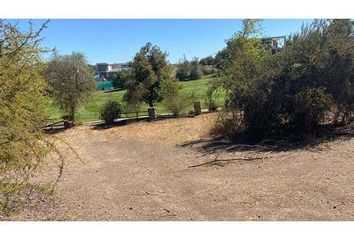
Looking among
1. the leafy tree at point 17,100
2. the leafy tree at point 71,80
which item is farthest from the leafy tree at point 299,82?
the leafy tree at point 71,80

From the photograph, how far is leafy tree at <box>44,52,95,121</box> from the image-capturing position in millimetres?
19594

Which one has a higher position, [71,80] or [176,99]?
[71,80]

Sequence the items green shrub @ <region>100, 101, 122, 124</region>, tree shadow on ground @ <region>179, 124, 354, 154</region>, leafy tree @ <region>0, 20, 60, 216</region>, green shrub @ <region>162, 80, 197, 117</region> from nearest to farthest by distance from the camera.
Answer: leafy tree @ <region>0, 20, 60, 216</region>
tree shadow on ground @ <region>179, 124, 354, 154</region>
green shrub @ <region>162, 80, 197, 117</region>
green shrub @ <region>100, 101, 122, 124</region>

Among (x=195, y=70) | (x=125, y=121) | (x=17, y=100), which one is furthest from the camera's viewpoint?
(x=195, y=70)

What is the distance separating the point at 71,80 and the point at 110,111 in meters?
2.19

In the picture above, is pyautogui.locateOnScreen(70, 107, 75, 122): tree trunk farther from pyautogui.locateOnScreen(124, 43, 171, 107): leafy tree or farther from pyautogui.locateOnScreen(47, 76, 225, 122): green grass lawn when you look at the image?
pyautogui.locateOnScreen(124, 43, 171, 107): leafy tree

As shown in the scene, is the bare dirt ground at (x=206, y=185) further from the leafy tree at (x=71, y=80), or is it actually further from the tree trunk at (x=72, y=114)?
the tree trunk at (x=72, y=114)

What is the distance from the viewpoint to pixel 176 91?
791 inches

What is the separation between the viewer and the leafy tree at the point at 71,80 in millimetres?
19594

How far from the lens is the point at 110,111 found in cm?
2028

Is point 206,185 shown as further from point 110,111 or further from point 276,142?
point 110,111

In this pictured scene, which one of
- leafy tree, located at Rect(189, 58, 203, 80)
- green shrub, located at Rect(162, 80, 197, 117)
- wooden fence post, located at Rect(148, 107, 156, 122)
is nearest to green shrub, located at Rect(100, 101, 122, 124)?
wooden fence post, located at Rect(148, 107, 156, 122)

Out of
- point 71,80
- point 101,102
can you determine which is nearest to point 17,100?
point 71,80

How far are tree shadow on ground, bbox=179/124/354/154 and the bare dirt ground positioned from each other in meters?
0.07
